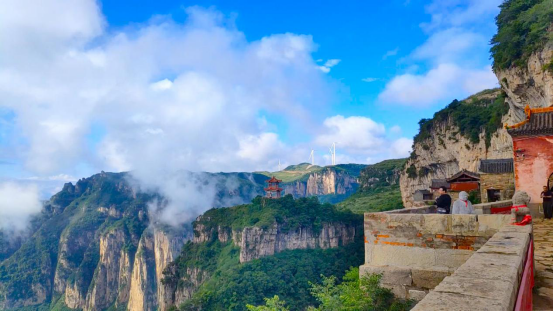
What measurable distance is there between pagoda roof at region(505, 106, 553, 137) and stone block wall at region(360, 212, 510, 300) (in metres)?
9.57

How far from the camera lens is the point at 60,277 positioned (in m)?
106

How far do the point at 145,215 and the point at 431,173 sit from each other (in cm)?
9725

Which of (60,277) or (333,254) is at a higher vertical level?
(333,254)

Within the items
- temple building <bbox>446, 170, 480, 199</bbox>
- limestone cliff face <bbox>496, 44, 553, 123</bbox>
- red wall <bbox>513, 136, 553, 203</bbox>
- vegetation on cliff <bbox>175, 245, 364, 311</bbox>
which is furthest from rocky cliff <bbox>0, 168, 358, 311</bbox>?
red wall <bbox>513, 136, 553, 203</bbox>

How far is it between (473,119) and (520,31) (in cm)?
2111

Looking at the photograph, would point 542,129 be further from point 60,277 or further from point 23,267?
point 23,267

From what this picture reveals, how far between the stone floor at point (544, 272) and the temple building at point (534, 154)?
563 centimetres

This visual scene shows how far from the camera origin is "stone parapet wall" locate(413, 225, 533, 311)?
207cm

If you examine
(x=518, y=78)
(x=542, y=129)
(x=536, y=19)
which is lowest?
(x=542, y=129)

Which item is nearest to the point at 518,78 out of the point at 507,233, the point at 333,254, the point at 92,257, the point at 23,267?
the point at 507,233

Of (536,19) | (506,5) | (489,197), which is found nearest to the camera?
(489,197)

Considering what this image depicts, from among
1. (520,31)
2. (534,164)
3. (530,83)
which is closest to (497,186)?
(534,164)

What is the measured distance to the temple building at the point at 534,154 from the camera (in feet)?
41.9

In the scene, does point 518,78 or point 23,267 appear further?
point 23,267
